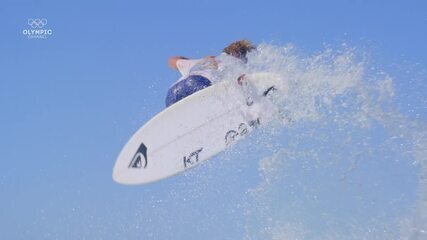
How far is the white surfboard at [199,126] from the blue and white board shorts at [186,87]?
265 mm

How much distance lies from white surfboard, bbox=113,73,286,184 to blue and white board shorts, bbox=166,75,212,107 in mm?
265

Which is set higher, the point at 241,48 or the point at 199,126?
the point at 241,48

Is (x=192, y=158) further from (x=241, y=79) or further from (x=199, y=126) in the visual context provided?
(x=241, y=79)

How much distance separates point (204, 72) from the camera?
14078mm

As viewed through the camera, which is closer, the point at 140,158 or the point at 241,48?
the point at 241,48

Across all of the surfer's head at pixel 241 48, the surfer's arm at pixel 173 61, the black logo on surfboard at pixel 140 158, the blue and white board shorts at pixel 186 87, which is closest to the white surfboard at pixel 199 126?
the black logo on surfboard at pixel 140 158

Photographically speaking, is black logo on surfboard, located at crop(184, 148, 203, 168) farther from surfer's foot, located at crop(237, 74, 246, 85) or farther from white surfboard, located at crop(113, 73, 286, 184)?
surfer's foot, located at crop(237, 74, 246, 85)

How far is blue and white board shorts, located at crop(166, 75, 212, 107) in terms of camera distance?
14000 millimetres

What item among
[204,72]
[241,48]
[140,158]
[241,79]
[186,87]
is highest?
[241,48]

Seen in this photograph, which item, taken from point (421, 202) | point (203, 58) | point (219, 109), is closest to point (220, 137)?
point (219, 109)

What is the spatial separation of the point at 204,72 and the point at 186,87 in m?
0.39

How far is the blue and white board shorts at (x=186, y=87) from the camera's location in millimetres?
14000

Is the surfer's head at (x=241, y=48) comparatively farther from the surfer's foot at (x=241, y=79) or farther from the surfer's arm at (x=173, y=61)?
the surfer's arm at (x=173, y=61)

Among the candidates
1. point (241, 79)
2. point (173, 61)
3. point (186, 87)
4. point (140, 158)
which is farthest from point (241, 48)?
point (140, 158)
